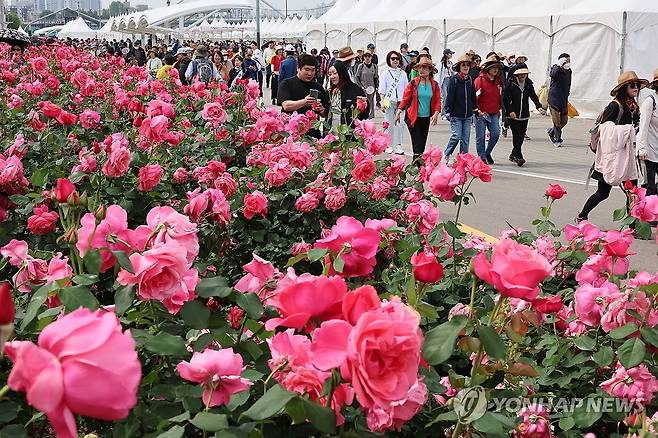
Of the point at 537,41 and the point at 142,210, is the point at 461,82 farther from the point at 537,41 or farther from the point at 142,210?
the point at 537,41

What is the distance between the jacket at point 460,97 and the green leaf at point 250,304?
33.3 feet

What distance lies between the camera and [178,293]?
5.21ft

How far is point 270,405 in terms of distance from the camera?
4.09ft

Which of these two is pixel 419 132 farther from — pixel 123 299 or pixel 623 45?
pixel 123 299

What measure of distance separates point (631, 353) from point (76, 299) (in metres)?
1.15

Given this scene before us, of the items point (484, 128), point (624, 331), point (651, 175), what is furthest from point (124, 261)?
point (484, 128)

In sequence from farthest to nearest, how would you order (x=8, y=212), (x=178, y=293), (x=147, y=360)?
(x=8, y=212)
(x=147, y=360)
(x=178, y=293)

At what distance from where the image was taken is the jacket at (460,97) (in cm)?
1152

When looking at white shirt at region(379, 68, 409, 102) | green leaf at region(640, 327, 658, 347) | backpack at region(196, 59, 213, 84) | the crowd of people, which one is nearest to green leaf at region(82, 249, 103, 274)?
green leaf at region(640, 327, 658, 347)

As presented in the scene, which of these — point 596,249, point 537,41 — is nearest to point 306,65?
point 596,249

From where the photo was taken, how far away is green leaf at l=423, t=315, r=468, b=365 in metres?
1.30

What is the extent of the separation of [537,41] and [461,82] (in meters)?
10.1

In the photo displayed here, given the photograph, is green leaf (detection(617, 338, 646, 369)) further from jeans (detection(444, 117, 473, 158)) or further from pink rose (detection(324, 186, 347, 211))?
jeans (detection(444, 117, 473, 158))

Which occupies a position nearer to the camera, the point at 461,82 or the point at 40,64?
the point at 40,64
